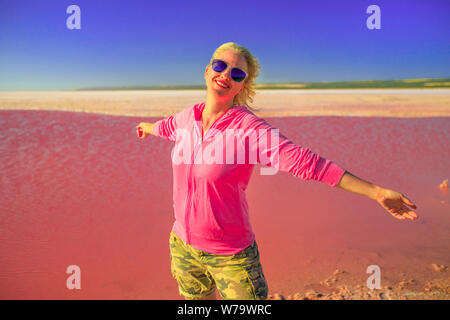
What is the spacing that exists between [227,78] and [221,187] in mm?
577

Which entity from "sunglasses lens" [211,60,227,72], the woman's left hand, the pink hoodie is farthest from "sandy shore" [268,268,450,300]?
"sunglasses lens" [211,60,227,72]

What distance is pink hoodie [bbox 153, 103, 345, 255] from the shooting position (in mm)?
1539

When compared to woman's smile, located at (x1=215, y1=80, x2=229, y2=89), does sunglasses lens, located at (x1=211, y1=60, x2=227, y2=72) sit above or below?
above

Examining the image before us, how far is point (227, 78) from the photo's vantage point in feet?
5.84

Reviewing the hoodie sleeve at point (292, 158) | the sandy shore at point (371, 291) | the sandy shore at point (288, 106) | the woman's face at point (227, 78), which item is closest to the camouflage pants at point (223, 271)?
the hoodie sleeve at point (292, 158)

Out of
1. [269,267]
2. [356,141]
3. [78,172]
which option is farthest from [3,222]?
[356,141]

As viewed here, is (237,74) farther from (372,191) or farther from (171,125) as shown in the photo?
(372,191)

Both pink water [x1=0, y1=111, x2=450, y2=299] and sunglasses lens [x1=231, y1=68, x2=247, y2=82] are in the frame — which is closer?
sunglasses lens [x1=231, y1=68, x2=247, y2=82]

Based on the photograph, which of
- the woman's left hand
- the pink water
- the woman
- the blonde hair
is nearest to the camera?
the woman's left hand

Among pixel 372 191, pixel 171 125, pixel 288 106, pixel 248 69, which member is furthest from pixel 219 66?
pixel 288 106

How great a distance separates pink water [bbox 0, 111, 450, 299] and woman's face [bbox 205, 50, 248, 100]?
7.04 feet

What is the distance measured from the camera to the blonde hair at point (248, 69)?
185cm

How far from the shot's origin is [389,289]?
3125mm

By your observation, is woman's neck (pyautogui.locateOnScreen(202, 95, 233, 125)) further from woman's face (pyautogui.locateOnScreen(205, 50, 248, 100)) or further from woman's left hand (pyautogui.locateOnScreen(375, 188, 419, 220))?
woman's left hand (pyautogui.locateOnScreen(375, 188, 419, 220))
